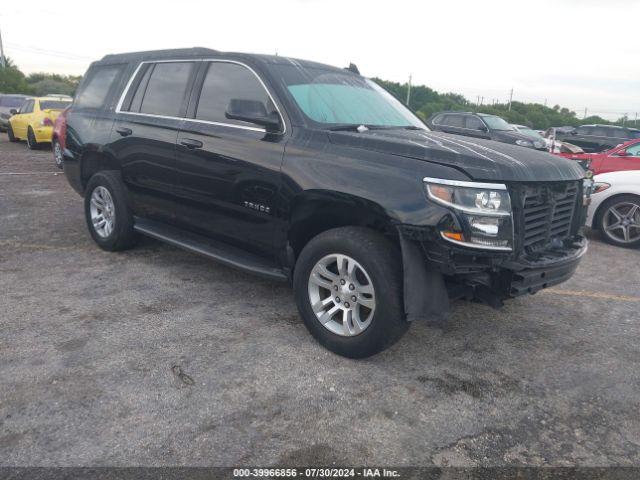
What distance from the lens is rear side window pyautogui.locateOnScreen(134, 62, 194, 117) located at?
181 inches

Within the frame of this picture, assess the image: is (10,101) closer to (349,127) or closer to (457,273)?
(349,127)

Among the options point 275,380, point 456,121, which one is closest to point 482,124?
point 456,121

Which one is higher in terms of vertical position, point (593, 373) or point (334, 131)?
point (334, 131)

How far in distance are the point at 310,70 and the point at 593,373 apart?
10.00 ft

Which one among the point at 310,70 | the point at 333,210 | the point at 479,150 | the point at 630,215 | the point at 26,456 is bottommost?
the point at 26,456

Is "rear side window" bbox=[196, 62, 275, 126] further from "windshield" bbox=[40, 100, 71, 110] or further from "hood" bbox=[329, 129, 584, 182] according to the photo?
"windshield" bbox=[40, 100, 71, 110]

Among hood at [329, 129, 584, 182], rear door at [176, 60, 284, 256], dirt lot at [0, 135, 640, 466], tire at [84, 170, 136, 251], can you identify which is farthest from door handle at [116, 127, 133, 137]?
hood at [329, 129, 584, 182]

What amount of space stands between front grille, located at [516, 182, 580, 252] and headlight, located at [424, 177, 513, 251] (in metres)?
0.16

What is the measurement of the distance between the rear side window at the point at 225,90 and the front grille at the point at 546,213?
1885 mm

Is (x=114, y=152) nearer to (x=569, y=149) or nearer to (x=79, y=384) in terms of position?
(x=79, y=384)

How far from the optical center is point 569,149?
10.9 m

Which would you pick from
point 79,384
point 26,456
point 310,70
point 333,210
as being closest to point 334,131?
point 333,210

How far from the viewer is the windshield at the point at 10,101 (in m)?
19.7

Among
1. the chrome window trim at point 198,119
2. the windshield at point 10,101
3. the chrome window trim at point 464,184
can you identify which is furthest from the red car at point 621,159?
the windshield at point 10,101
